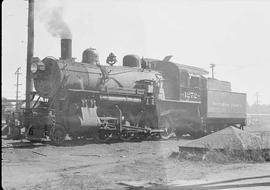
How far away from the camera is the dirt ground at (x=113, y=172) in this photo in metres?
6.54

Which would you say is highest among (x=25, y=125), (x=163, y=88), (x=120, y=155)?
(x=163, y=88)

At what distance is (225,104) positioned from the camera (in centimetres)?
2014

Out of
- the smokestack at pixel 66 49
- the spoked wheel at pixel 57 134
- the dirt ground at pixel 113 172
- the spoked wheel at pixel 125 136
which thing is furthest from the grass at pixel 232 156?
the smokestack at pixel 66 49

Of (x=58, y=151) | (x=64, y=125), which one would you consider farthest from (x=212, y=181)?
(x=64, y=125)

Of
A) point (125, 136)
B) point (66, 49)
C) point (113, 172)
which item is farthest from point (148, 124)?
point (113, 172)

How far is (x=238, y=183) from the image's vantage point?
652 cm

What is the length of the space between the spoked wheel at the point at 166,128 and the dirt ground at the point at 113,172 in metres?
5.69

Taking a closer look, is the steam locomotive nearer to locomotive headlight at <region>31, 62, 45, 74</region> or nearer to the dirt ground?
locomotive headlight at <region>31, 62, 45, 74</region>

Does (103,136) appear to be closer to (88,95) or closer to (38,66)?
(88,95)

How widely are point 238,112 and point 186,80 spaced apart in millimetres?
4694

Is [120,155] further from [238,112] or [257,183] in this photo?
[238,112]

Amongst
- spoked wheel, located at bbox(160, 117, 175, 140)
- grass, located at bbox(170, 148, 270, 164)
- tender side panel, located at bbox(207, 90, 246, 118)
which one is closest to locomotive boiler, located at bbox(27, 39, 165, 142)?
spoked wheel, located at bbox(160, 117, 175, 140)

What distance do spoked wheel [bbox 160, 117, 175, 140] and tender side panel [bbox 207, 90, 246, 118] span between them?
94.0 inches

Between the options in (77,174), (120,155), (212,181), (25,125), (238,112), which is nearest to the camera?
(212,181)
